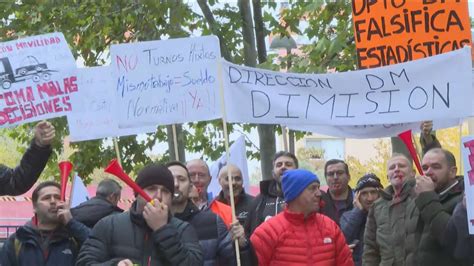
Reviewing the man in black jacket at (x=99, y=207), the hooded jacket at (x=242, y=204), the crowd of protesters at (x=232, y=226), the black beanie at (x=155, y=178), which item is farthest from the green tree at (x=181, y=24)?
the black beanie at (x=155, y=178)

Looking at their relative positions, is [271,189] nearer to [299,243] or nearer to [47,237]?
[299,243]

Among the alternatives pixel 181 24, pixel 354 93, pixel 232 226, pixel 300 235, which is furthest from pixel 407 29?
pixel 181 24

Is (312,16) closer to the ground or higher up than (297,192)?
higher up

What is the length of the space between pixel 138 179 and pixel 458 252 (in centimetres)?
225

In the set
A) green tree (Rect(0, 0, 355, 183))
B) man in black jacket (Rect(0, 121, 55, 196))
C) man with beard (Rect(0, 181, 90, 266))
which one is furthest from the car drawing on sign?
green tree (Rect(0, 0, 355, 183))

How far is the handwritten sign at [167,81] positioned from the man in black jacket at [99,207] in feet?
A: 2.58

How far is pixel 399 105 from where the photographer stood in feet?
28.8

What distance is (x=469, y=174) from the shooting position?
25.6ft

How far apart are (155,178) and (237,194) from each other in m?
3.41

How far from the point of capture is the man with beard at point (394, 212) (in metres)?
9.33

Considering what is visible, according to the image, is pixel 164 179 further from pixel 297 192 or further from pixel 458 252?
pixel 458 252

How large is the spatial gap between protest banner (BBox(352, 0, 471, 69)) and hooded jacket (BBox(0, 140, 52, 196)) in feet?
9.65

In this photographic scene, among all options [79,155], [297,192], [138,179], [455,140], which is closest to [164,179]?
[138,179]

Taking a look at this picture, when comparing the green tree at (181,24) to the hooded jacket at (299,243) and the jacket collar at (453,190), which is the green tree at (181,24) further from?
the hooded jacket at (299,243)
